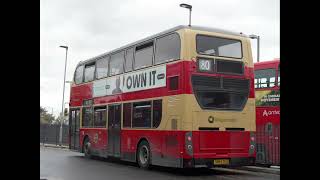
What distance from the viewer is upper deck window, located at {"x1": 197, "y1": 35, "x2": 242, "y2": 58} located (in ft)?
43.1

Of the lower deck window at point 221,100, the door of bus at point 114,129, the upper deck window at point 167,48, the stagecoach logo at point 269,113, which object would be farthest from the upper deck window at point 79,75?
the lower deck window at point 221,100

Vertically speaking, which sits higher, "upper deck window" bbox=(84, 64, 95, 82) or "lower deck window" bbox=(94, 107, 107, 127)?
"upper deck window" bbox=(84, 64, 95, 82)

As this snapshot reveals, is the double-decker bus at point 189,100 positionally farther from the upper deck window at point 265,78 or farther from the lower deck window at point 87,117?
the lower deck window at point 87,117

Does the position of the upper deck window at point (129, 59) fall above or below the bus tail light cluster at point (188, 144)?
above

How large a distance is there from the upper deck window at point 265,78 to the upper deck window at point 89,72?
678 centimetres

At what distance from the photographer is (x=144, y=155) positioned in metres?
14.9

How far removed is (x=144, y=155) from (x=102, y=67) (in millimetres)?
4850

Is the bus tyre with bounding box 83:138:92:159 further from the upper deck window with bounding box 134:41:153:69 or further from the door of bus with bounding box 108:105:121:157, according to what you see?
the upper deck window with bounding box 134:41:153:69

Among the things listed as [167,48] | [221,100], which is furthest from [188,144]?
[167,48]

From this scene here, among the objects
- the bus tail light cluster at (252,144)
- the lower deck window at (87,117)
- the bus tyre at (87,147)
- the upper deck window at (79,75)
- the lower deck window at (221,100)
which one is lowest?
the bus tyre at (87,147)

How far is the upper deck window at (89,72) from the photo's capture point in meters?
19.2

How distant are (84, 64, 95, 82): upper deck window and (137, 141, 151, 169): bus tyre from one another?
519cm

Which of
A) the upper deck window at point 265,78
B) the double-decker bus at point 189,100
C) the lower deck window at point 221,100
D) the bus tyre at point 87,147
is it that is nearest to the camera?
the double-decker bus at point 189,100

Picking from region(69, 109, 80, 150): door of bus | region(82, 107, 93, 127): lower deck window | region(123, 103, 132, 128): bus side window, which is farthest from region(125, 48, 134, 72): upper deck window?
region(69, 109, 80, 150): door of bus
